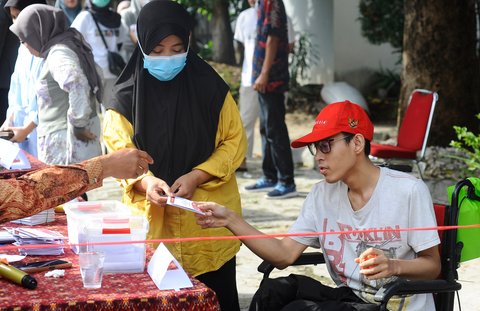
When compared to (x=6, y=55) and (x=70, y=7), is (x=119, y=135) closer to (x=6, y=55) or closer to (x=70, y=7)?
(x=6, y=55)

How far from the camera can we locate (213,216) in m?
3.86

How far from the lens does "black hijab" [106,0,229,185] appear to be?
4.38 m

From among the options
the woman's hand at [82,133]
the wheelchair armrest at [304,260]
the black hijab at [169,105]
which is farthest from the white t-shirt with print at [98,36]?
the wheelchair armrest at [304,260]

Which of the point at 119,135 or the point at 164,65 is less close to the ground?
the point at 164,65

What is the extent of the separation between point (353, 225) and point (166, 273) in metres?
0.96

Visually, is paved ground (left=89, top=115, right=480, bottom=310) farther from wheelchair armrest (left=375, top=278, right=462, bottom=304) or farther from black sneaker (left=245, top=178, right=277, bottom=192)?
wheelchair armrest (left=375, top=278, right=462, bottom=304)

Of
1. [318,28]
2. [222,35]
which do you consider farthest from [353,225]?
[222,35]

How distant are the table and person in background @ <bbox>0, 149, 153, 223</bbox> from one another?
26 centimetres

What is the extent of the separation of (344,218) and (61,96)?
2.68 metres

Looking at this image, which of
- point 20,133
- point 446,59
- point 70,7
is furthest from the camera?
point 446,59

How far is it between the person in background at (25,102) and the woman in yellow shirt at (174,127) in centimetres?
183

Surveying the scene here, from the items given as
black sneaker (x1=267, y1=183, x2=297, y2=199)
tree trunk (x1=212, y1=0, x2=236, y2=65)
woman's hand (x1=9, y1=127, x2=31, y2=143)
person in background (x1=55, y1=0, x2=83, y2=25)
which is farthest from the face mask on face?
tree trunk (x1=212, y1=0, x2=236, y2=65)

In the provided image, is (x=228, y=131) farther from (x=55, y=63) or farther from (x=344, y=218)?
(x=55, y=63)

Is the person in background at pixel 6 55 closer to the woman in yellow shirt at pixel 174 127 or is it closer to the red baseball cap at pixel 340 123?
the woman in yellow shirt at pixel 174 127
